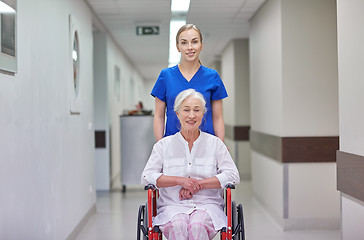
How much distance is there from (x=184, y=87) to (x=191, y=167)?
1.80ft

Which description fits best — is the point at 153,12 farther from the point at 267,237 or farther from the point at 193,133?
the point at 193,133

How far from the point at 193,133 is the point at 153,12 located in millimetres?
4442

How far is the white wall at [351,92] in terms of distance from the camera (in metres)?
3.13

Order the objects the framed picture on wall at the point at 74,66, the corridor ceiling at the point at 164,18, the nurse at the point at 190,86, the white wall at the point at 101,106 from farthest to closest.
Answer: the white wall at the point at 101,106
the corridor ceiling at the point at 164,18
the framed picture on wall at the point at 74,66
the nurse at the point at 190,86

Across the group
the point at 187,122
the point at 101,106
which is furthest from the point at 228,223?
the point at 101,106

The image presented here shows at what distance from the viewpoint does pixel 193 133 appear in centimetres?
273

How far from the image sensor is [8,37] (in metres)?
2.79

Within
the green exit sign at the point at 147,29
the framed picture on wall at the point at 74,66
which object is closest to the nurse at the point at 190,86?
the framed picture on wall at the point at 74,66

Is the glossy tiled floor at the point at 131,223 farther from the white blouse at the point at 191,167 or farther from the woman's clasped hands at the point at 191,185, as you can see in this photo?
the woman's clasped hands at the point at 191,185

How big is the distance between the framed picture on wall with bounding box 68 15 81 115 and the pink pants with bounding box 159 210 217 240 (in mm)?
2571

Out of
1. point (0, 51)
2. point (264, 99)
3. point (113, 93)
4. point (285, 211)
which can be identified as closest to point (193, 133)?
point (0, 51)

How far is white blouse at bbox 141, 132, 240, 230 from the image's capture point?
267cm

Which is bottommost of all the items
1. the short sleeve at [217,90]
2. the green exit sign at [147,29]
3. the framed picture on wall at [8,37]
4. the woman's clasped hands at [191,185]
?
the woman's clasped hands at [191,185]

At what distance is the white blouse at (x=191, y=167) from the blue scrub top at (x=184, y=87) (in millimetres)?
238
